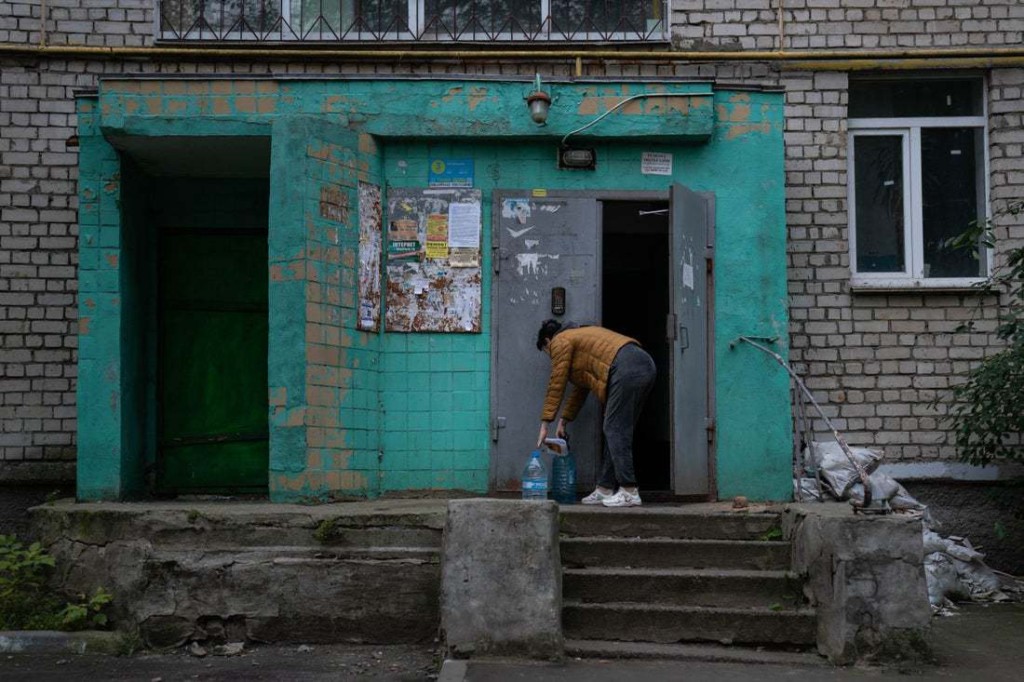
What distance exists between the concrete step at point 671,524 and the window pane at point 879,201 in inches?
122

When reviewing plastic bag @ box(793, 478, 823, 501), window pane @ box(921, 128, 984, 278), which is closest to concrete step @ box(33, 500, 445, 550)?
plastic bag @ box(793, 478, 823, 501)

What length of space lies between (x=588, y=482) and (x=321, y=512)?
7.05 ft

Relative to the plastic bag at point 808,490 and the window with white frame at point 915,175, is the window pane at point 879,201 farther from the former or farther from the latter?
the plastic bag at point 808,490

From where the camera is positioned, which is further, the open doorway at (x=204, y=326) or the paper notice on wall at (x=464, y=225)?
the open doorway at (x=204, y=326)

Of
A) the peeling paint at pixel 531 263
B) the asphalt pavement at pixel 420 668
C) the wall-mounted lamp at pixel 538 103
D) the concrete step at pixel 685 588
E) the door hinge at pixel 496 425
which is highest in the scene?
the wall-mounted lamp at pixel 538 103

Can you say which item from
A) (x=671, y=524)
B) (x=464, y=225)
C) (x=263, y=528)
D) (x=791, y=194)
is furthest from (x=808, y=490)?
(x=263, y=528)

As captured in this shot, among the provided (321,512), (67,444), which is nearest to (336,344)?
(321,512)

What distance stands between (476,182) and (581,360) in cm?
166

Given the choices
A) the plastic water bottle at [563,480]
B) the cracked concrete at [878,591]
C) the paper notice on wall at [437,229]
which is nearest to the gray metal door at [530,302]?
the plastic water bottle at [563,480]

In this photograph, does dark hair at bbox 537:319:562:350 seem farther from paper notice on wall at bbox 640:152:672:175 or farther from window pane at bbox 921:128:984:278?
window pane at bbox 921:128:984:278

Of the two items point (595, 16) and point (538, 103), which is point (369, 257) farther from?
point (595, 16)

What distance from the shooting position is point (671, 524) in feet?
22.4

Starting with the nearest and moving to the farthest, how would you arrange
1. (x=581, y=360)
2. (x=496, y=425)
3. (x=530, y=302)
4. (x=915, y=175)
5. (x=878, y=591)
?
(x=878, y=591) → (x=581, y=360) → (x=496, y=425) → (x=530, y=302) → (x=915, y=175)

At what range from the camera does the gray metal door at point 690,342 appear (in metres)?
7.54
